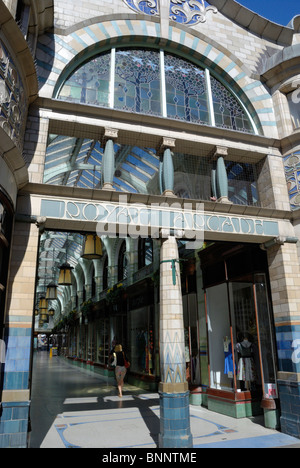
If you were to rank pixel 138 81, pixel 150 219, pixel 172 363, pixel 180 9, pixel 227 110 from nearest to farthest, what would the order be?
pixel 172 363
pixel 150 219
pixel 138 81
pixel 227 110
pixel 180 9

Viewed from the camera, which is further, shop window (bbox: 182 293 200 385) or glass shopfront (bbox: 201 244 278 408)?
shop window (bbox: 182 293 200 385)

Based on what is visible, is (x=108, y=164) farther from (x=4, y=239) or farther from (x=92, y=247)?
(x=4, y=239)

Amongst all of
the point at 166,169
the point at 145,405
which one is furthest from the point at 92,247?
the point at 145,405

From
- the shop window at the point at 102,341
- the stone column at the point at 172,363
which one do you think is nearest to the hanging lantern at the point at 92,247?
the stone column at the point at 172,363

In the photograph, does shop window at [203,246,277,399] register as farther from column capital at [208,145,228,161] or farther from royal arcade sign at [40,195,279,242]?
column capital at [208,145,228,161]

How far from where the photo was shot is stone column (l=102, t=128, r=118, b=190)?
320 inches

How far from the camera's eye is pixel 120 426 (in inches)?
329

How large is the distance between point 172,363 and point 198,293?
189 inches

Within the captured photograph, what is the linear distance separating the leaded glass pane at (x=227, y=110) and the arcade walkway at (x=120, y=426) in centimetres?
803

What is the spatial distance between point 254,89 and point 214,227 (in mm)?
4994

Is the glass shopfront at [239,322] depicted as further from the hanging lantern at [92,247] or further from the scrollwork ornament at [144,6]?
the scrollwork ornament at [144,6]

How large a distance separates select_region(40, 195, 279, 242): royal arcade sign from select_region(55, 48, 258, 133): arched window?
8.98 feet

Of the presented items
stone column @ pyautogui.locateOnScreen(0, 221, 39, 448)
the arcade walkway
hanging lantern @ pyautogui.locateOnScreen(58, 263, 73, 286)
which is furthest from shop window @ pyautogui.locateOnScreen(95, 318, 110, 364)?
stone column @ pyautogui.locateOnScreen(0, 221, 39, 448)

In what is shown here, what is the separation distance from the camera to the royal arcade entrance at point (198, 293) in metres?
7.41
